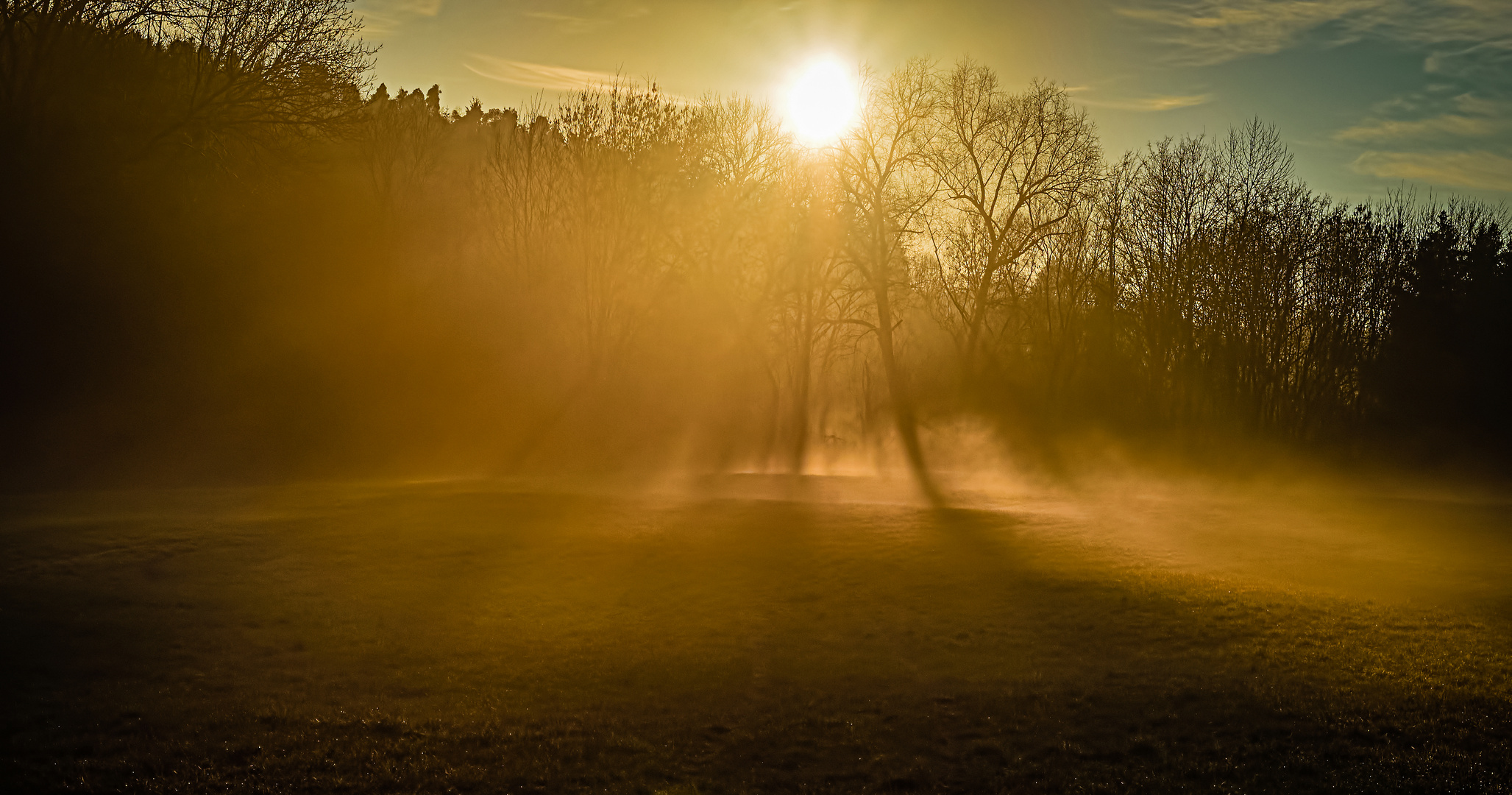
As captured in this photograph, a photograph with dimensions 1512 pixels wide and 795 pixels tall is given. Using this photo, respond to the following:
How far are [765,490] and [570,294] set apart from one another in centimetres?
2300

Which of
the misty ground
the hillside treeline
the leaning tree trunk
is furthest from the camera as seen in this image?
the leaning tree trunk

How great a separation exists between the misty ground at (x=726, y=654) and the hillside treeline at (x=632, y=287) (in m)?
13.1

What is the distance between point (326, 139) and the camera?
115 ft

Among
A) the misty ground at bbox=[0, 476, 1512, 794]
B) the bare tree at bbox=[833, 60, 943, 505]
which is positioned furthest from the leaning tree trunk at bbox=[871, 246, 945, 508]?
the misty ground at bbox=[0, 476, 1512, 794]

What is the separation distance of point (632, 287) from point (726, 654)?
117 feet

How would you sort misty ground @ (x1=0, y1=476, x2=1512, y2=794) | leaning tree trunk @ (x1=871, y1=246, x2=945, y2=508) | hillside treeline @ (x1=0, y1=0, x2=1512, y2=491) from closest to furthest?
misty ground @ (x1=0, y1=476, x2=1512, y2=794) < hillside treeline @ (x1=0, y1=0, x2=1512, y2=491) < leaning tree trunk @ (x1=871, y1=246, x2=945, y2=508)

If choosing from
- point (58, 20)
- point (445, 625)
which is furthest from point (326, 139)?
point (445, 625)

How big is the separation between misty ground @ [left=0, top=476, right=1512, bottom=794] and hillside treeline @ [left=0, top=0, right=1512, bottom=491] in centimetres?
1314

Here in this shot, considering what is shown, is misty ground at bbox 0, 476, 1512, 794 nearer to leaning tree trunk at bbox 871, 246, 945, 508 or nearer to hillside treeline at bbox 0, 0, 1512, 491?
hillside treeline at bbox 0, 0, 1512, 491

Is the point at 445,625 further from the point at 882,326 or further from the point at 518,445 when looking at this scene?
the point at 882,326

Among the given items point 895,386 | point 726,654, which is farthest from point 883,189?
point 726,654

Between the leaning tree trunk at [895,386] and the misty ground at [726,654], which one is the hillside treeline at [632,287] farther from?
the misty ground at [726,654]

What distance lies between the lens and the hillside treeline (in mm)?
30375

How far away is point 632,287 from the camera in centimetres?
4600
